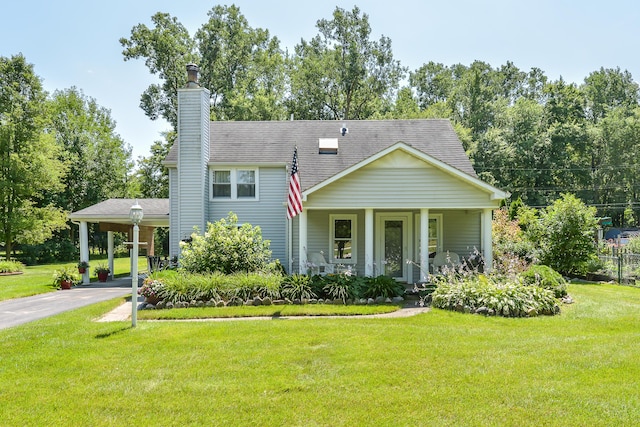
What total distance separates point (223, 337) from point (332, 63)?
93.6ft

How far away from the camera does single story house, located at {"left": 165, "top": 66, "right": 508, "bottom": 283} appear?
12352mm

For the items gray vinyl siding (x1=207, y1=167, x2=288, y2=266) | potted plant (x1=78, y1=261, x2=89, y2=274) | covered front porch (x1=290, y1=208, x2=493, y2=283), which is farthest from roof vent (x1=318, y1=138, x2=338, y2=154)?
potted plant (x1=78, y1=261, x2=89, y2=274)

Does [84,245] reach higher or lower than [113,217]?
lower

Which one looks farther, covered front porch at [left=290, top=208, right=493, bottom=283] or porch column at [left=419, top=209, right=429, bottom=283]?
covered front porch at [left=290, top=208, right=493, bottom=283]

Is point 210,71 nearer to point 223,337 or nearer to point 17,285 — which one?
point 17,285

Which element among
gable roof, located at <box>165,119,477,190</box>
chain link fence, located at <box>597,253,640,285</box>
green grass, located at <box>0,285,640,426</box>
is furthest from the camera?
gable roof, located at <box>165,119,477,190</box>

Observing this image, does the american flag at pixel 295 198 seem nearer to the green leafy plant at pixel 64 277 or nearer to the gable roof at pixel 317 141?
the gable roof at pixel 317 141

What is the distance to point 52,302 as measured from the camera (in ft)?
40.1

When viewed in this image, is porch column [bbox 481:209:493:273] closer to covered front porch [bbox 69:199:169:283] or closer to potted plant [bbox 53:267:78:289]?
covered front porch [bbox 69:199:169:283]

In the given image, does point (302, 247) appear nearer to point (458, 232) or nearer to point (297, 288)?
point (297, 288)

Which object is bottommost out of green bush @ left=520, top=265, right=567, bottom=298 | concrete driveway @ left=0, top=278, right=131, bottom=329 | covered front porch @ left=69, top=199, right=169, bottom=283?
concrete driveway @ left=0, top=278, right=131, bottom=329

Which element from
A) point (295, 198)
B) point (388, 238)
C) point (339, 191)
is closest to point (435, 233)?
point (388, 238)

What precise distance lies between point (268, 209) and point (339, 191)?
4471 millimetres

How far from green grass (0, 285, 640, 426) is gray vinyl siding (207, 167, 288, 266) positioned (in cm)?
753
